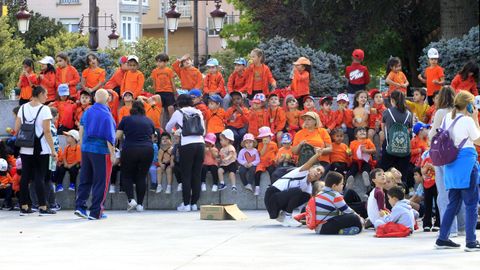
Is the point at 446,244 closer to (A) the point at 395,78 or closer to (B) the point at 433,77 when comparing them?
(A) the point at 395,78

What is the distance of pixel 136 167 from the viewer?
20.2 metres

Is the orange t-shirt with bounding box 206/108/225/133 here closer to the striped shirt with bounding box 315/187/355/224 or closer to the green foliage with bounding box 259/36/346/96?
the green foliage with bounding box 259/36/346/96

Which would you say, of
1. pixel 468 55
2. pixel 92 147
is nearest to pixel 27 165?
pixel 92 147

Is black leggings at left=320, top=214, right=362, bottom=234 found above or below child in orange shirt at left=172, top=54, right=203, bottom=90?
below

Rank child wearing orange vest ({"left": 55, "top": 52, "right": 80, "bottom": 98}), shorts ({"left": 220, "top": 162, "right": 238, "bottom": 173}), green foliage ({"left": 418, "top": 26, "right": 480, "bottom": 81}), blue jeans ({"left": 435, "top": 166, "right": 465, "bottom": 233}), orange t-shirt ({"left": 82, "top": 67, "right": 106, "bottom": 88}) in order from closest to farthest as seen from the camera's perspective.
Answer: blue jeans ({"left": 435, "top": 166, "right": 465, "bottom": 233}), shorts ({"left": 220, "top": 162, "right": 238, "bottom": 173}), child wearing orange vest ({"left": 55, "top": 52, "right": 80, "bottom": 98}), orange t-shirt ({"left": 82, "top": 67, "right": 106, "bottom": 88}), green foliage ({"left": 418, "top": 26, "right": 480, "bottom": 81})

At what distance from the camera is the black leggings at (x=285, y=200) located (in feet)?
57.7

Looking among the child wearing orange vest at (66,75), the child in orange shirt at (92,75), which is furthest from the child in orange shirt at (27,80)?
Answer: the child in orange shirt at (92,75)

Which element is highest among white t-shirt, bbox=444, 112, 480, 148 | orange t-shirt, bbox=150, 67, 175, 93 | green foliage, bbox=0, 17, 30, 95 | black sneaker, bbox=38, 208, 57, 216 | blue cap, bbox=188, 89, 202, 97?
green foliage, bbox=0, 17, 30, 95

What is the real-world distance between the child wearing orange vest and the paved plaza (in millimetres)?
5386

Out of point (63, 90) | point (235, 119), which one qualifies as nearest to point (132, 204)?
point (235, 119)

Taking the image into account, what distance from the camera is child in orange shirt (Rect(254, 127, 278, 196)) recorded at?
20.7 metres

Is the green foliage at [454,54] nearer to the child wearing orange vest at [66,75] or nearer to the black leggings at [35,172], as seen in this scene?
the child wearing orange vest at [66,75]

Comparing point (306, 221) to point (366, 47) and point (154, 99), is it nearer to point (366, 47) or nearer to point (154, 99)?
point (154, 99)

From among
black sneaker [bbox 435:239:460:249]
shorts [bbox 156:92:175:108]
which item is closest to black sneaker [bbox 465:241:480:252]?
black sneaker [bbox 435:239:460:249]
